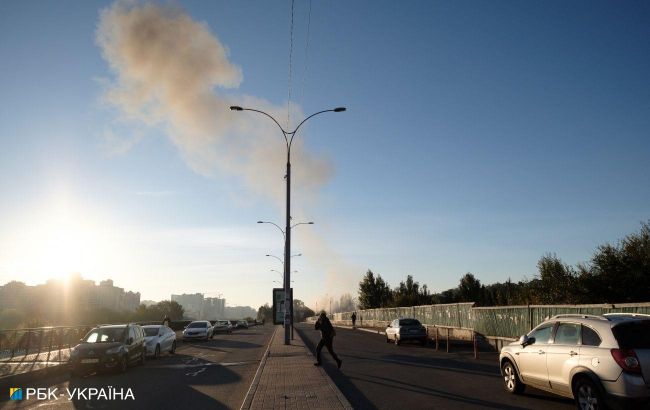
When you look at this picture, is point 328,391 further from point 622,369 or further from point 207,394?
point 622,369

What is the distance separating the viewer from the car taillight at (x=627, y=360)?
7500 millimetres

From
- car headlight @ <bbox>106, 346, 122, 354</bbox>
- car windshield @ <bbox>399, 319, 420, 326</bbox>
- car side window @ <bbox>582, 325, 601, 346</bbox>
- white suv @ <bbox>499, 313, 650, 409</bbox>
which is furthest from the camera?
car windshield @ <bbox>399, 319, 420, 326</bbox>

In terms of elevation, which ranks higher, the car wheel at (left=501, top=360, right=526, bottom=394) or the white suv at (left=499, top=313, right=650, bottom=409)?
the white suv at (left=499, top=313, right=650, bottom=409)

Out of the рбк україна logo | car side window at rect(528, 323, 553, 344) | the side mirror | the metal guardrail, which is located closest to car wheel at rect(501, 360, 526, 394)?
the side mirror

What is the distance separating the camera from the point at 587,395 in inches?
321

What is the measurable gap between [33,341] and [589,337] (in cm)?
1829

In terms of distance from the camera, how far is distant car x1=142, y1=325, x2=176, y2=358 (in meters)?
21.3

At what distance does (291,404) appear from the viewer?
9.25 m

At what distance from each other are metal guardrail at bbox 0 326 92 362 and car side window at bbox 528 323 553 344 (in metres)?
16.3

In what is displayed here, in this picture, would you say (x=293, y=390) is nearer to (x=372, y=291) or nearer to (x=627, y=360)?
(x=627, y=360)

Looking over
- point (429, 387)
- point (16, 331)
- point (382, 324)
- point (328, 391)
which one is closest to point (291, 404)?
point (328, 391)

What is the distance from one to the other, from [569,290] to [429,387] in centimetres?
1445

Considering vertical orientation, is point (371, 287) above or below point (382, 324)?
above

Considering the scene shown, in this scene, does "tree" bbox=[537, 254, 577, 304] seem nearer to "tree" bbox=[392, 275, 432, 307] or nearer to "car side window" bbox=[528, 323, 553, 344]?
"car side window" bbox=[528, 323, 553, 344]
